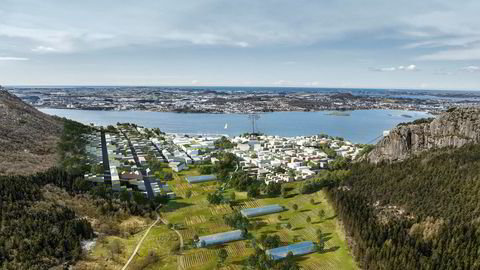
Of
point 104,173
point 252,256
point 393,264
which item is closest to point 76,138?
point 104,173

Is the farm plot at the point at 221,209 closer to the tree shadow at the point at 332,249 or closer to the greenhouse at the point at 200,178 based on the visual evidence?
the greenhouse at the point at 200,178

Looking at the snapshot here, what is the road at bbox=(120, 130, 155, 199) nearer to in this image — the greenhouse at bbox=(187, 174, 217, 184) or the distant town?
the distant town

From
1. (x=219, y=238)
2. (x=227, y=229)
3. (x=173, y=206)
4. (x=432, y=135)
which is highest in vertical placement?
(x=432, y=135)

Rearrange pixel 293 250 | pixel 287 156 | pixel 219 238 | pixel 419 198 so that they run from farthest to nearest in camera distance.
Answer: pixel 287 156 < pixel 419 198 < pixel 219 238 < pixel 293 250

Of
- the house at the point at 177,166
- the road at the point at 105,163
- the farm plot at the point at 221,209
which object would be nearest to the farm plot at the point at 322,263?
the farm plot at the point at 221,209

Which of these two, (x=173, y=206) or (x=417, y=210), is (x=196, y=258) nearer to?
(x=173, y=206)

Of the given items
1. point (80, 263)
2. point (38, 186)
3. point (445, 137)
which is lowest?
point (80, 263)

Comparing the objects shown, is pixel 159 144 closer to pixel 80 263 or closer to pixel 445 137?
pixel 80 263

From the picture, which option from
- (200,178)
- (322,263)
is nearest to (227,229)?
(322,263)
